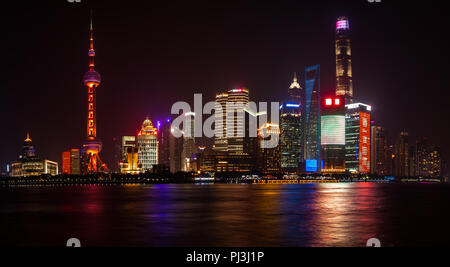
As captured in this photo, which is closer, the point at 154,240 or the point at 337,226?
the point at 154,240

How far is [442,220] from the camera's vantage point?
5650 centimetres

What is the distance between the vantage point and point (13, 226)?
166 feet

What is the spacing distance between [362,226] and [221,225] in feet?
48.6

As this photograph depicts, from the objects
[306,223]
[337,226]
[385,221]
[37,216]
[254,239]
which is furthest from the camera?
[37,216]

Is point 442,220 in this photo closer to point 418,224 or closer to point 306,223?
point 418,224

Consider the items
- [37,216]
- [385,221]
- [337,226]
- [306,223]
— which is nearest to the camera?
[337,226]

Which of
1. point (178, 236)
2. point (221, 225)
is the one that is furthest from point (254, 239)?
point (221, 225)
